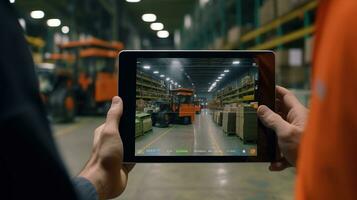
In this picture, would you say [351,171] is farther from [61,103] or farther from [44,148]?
[61,103]

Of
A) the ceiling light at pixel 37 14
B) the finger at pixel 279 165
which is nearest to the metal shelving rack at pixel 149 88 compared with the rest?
the finger at pixel 279 165

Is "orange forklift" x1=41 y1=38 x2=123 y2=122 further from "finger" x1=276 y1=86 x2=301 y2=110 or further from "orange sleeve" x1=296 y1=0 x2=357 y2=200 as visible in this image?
"orange sleeve" x1=296 y1=0 x2=357 y2=200

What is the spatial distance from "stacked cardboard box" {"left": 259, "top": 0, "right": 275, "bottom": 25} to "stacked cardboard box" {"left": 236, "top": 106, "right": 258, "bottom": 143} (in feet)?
15.9

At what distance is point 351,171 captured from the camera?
41 centimetres

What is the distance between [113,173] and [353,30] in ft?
2.45

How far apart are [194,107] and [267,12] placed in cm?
510

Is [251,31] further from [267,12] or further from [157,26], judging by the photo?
[157,26]

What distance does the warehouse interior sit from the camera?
3.42 feet

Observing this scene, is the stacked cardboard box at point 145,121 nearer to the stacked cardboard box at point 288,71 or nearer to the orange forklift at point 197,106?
the orange forklift at point 197,106

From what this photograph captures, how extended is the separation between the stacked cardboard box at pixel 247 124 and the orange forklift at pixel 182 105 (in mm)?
128

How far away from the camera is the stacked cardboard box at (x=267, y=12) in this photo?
5621 mm

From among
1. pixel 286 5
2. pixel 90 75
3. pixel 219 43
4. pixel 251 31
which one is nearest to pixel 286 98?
pixel 286 5

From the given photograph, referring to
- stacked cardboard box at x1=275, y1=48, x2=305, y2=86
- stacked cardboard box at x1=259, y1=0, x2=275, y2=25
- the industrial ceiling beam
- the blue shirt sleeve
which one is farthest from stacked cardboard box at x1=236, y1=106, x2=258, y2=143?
the industrial ceiling beam

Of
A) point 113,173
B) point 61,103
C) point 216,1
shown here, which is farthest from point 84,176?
point 216,1
